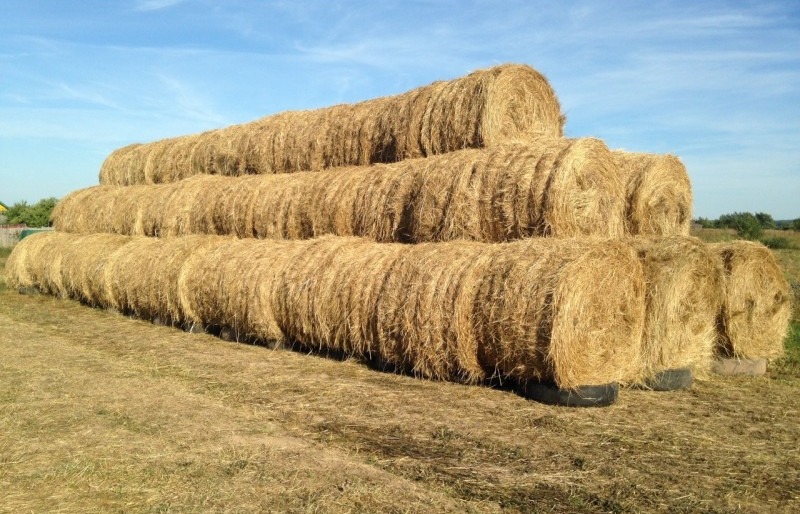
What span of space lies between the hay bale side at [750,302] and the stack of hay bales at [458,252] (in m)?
0.02

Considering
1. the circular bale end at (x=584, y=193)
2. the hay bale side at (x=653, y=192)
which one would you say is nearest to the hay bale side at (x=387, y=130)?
the hay bale side at (x=653, y=192)

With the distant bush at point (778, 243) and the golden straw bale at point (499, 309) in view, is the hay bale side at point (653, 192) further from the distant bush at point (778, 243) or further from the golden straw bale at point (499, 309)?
the distant bush at point (778, 243)

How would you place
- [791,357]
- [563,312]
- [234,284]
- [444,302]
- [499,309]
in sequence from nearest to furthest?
[563,312] < [499,309] < [444,302] < [791,357] < [234,284]

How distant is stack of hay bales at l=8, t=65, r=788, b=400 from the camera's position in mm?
7113

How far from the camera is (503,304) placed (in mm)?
7086

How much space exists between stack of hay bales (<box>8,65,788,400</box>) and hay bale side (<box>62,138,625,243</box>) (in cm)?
3

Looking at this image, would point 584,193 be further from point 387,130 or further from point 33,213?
point 33,213

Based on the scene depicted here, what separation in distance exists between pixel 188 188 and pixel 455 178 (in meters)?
6.97

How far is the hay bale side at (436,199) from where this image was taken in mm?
8055

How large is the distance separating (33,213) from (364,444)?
53.4m

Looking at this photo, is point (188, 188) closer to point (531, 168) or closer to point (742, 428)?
point (531, 168)

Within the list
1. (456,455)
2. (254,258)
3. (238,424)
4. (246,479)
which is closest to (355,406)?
(238,424)

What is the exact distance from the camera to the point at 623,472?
4.92m

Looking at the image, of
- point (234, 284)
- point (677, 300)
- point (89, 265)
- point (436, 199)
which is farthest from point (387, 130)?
point (89, 265)
